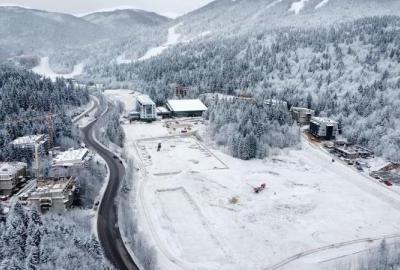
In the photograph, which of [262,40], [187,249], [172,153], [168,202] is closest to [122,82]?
[262,40]

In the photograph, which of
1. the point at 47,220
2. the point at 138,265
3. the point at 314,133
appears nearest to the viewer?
the point at 138,265

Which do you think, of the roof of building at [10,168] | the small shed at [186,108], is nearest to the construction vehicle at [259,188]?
the roof of building at [10,168]

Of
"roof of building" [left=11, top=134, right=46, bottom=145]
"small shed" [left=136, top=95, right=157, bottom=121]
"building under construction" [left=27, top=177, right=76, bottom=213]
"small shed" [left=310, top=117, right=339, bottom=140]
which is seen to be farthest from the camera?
"small shed" [left=136, top=95, right=157, bottom=121]

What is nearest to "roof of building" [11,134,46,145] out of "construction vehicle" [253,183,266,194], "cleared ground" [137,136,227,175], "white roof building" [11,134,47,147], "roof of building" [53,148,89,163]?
"white roof building" [11,134,47,147]

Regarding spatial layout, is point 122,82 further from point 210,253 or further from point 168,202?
point 210,253

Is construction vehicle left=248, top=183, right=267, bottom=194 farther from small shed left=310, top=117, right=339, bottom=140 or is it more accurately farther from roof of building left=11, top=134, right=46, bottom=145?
roof of building left=11, top=134, right=46, bottom=145

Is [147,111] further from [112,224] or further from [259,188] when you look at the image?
[112,224]

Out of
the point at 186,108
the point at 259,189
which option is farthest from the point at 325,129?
the point at 186,108
